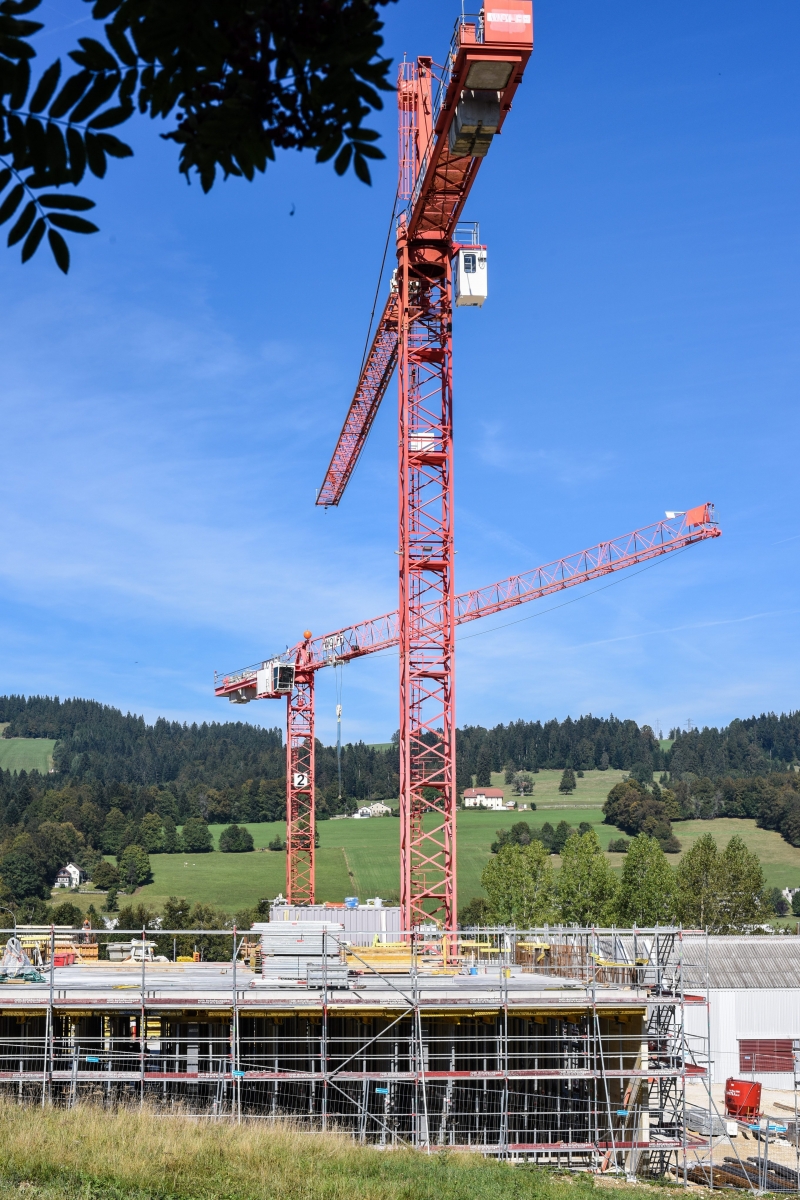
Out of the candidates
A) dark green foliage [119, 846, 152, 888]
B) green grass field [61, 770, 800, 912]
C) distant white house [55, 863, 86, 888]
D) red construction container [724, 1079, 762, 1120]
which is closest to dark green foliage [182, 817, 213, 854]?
green grass field [61, 770, 800, 912]

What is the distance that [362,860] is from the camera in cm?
13550

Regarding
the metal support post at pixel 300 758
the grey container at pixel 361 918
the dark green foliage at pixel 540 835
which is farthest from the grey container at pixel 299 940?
the dark green foliage at pixel 540 835

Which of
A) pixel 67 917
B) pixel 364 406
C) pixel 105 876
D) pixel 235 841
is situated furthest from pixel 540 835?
pixel 364 406

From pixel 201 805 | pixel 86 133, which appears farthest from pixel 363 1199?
pixel 201 805

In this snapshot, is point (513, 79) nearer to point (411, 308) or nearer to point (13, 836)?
point (411, 308)

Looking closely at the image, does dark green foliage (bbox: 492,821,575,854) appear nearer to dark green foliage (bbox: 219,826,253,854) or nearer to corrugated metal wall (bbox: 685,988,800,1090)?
dark green foliage (bbox: 219,826,253,854)

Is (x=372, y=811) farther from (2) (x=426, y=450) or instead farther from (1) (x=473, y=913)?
(2) (x=426, y=450)

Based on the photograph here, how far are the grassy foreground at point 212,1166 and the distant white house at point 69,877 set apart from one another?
123m

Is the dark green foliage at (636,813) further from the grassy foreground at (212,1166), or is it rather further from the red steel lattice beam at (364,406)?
the grassy foreground at (212,1166)

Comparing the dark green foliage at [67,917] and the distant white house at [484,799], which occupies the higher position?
the distant white house at [484,799]

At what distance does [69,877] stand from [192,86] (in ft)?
463

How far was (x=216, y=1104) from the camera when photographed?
72.6 ft

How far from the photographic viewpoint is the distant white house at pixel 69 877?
444ft

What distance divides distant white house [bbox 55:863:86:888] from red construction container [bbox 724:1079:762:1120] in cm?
11015
